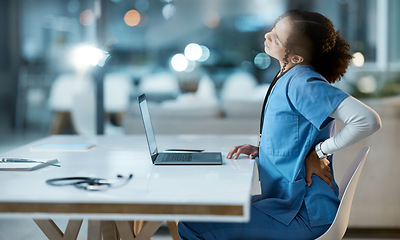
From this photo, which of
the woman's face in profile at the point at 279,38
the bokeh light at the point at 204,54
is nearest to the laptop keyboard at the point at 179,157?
the woman's face in profile at the point at 279,38

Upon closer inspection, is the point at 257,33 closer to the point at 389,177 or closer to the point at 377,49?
the point at 377,49

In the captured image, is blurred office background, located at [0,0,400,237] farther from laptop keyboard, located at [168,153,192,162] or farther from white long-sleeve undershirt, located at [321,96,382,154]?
white long-sleeve undershirt, located at [321,96,382,154]

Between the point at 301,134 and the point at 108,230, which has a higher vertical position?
the point at 301,134

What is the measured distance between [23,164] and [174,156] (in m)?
0.53

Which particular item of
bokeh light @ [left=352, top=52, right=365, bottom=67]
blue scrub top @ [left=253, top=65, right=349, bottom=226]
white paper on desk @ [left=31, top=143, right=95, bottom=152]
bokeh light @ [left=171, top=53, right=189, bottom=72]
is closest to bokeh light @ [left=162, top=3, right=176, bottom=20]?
bokeh light @ [left=171, top=53, right=189, bottom=72]

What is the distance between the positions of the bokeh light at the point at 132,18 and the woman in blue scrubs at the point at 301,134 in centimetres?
255

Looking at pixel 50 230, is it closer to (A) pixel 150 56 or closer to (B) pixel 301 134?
(B) pixel 301 134

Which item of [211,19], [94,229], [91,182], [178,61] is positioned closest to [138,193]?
[91,182]

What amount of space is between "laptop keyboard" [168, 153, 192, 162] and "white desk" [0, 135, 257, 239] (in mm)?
85

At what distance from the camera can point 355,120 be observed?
167 centimetres

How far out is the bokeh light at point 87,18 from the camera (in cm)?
445

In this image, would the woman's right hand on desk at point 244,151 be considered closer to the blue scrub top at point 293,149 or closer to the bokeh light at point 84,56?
the blue scrub top at point 293,149

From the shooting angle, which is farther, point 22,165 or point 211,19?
point 211,19

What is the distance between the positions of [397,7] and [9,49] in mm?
3468
